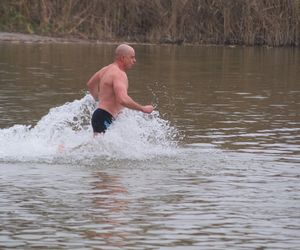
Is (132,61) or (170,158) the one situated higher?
(132,61)

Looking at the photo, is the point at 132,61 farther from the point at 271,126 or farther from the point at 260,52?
the point at 260,52

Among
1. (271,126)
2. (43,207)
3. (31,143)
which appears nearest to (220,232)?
(43,207)

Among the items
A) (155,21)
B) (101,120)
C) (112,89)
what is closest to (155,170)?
(101,120)

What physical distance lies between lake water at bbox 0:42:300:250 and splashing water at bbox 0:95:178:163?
14mm

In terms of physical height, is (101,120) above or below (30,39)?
above

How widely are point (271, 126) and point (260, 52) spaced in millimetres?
17999

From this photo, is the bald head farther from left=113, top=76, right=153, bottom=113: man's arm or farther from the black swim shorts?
the black swim shorts

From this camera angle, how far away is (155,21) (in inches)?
1484

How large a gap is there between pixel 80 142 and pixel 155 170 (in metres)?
1.63

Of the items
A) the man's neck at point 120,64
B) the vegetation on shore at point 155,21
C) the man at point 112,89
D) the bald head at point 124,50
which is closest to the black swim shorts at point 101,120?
the man at point 112,89

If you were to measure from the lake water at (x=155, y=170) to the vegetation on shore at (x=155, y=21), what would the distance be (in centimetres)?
1333

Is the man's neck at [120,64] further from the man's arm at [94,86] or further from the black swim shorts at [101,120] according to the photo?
the black swim shorts at [101,120]

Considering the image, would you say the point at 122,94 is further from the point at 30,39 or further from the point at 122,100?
the point at 30,39

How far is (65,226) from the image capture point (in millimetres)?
8750
